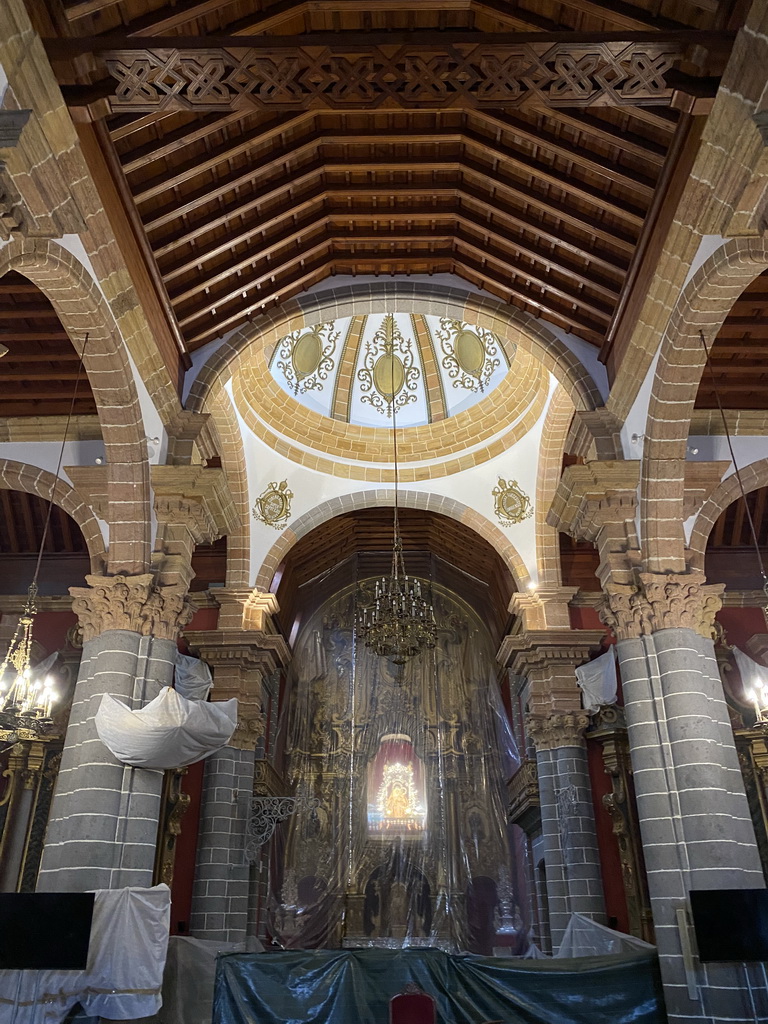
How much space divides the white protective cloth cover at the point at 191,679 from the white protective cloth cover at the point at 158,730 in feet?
14.4

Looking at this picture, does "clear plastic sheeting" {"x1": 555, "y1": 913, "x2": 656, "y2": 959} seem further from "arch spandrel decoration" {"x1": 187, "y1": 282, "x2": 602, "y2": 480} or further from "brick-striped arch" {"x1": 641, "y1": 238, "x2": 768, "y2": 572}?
"arch spandrel decoration" {"x1": 187, "y1": 282, "x2": 602, "y2": 480}

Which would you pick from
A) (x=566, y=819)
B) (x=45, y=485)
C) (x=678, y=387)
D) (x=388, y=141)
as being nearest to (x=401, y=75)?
(x=388, y=141)

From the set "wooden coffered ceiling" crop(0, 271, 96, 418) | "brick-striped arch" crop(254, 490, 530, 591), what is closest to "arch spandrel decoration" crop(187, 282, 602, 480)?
"wooden coffered ceiling" crop(0, 271, 96, 418)

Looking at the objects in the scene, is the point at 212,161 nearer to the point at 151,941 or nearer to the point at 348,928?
the point at 151,941

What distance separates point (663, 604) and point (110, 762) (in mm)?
→ 4796

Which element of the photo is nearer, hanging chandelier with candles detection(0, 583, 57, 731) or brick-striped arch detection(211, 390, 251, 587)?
hanging chandelier with candles detection(0, 583, 57, 731)

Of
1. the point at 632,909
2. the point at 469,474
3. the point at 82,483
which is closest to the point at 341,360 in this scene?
the point at 469,474

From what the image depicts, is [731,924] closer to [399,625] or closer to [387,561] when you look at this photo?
[399,625]

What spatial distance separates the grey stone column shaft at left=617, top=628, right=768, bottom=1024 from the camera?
19.9 feet

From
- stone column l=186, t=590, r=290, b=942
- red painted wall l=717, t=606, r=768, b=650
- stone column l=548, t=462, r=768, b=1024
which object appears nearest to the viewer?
stone column l=548, t=462, r=768, b=1024

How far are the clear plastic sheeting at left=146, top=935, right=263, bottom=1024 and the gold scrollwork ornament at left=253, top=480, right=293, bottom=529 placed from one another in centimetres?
676

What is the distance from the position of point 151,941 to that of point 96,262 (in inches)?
199

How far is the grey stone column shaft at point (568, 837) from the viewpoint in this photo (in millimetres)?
10570

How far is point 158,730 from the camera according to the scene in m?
6.57
